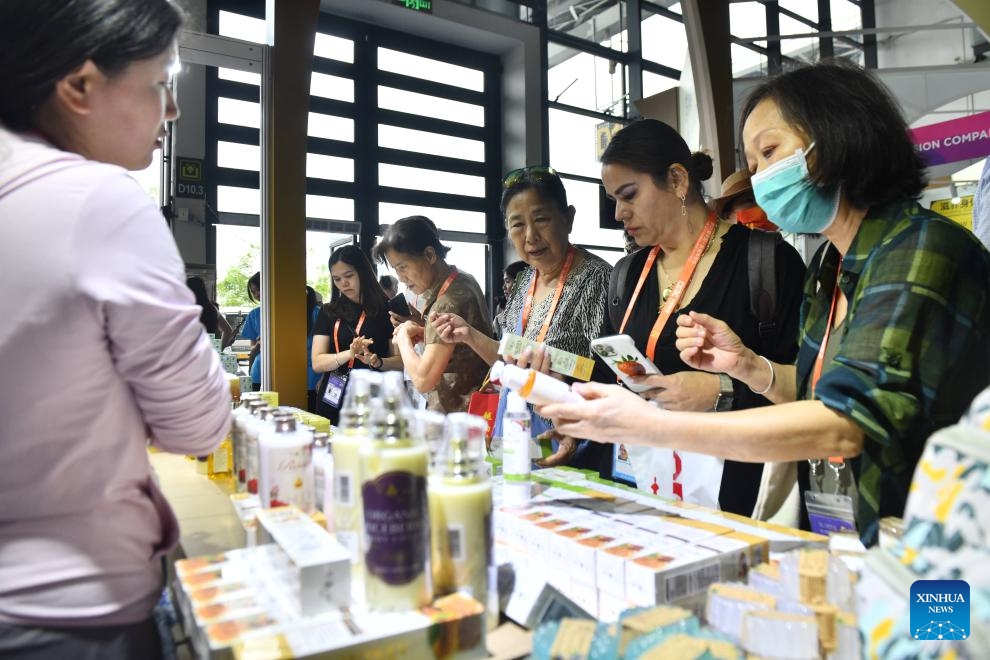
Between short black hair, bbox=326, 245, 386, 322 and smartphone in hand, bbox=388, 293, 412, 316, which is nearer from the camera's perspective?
smartphone in hand, bbox=388, 293, 412, 316

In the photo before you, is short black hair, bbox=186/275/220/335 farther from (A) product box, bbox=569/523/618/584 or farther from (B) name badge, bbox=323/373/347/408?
(A) product box, bbox=569/523/618/584

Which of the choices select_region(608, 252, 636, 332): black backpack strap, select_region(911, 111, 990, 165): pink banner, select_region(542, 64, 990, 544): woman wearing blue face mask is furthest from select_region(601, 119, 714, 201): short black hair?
select_region(911, 111, 990, 165): pink banner

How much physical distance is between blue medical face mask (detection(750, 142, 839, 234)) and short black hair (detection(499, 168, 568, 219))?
3.76 feet

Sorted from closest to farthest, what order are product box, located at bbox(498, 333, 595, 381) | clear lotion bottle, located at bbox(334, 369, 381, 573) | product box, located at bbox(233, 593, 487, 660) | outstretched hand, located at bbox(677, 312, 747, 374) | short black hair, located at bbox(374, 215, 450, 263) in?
product box, located at bbox(233, 593, 487, 660) < clear lotion bottle, located at bbox(334, 369, 381, 573) < outstretched hand, located at bbox(677, 312, 747, 374) < product box, located at bbox(498, 333, 595, 381) < short black hair, located at bbox(374, 215, 450, 263)

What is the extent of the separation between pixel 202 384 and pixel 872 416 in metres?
1.11

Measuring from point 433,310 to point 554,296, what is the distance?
610 mm

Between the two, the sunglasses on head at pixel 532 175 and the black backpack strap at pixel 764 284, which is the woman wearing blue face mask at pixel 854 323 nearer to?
the black backpack strap at pixel 764 284

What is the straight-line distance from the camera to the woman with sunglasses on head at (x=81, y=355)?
0.80 meters

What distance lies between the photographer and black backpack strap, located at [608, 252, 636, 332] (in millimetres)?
2242

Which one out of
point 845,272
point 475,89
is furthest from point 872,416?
point 475,89

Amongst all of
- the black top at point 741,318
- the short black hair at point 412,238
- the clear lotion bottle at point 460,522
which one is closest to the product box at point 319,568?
the clear lotion bottle at point 460,522

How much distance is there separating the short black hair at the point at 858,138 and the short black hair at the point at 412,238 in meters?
1.87

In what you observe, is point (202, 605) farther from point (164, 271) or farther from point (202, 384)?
point (164, 271)

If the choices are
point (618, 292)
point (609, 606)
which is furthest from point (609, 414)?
point (618, 292)
